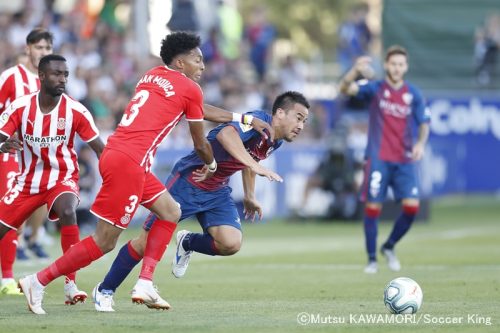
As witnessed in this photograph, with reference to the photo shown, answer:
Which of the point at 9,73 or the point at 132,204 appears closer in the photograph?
the point at 132,204

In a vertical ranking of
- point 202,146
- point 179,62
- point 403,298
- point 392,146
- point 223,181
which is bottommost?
point 403,298

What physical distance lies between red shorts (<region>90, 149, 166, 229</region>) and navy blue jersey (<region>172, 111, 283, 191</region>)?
3.73ft

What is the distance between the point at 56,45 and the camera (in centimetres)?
2181

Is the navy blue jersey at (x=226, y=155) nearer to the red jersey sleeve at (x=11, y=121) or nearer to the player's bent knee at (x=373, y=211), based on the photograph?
the red jersey sleeve at (x=11, y=121)

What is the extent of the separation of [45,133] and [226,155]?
1620mm

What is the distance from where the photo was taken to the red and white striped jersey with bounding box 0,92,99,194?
1027cm

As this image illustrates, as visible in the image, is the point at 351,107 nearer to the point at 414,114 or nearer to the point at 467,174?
the point at 467,174

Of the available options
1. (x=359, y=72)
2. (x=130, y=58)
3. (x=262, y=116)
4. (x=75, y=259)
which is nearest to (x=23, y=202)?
(x=75, y=259)

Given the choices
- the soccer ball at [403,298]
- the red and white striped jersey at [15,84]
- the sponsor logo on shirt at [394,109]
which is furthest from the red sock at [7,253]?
the sponsor logo on shirt at [394,109]

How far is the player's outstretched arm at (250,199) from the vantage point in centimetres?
1043

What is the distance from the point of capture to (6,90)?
40.4 ft

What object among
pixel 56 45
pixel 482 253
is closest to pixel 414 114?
pixel 482 253

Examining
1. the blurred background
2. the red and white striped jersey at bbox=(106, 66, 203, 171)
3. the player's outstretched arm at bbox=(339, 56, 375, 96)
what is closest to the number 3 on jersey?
the red and white striped jersey at bbox=(106, 66, 203, 171)

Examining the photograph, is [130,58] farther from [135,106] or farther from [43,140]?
[135,106]
